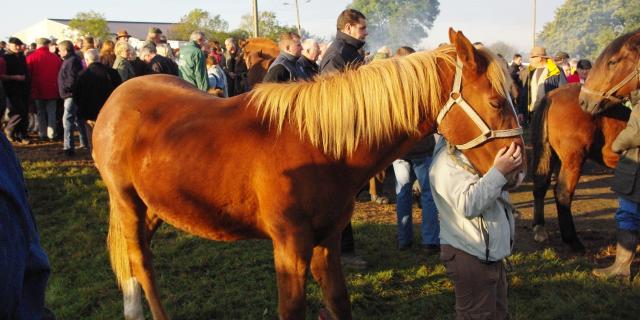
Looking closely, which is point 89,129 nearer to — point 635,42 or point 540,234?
point 540,234

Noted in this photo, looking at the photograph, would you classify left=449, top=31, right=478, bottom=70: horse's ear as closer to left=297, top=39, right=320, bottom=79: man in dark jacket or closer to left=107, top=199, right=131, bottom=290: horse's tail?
left=297, top=39, right=320, bottom=79: man in dark jacket

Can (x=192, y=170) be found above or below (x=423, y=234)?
above

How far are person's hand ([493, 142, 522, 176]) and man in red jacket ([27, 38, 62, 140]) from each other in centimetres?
972

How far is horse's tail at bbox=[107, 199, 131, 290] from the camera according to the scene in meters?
3.95

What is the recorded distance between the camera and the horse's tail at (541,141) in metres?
5.66

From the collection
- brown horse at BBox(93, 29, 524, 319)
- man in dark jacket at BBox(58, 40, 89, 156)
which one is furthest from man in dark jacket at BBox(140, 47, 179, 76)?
brown horse at BBox(93, 29, 524, 319)

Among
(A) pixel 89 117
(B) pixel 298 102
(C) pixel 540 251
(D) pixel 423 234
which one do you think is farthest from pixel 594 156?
(A) pixel 89 117

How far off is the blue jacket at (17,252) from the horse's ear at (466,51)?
1.96 metres

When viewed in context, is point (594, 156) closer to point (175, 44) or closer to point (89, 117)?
Result: point (89, 117)

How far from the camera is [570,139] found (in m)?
5.39

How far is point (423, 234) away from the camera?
5.32m

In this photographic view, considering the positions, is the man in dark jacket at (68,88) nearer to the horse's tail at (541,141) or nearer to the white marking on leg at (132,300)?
the white marking on leg at (132,300)

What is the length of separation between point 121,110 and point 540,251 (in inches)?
166

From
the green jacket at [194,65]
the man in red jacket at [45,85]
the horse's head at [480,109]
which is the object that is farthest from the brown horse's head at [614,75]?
the man in red jacket at [45,85]
